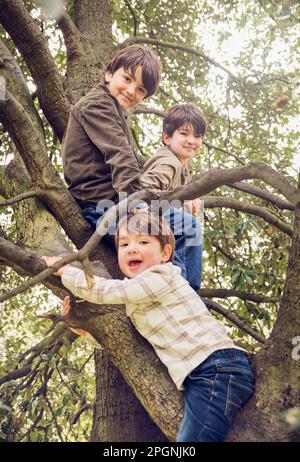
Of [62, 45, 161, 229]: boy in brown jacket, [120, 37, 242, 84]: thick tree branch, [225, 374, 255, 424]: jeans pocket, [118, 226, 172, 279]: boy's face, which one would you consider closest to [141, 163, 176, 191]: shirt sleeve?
[62, 45, 161, 229]: boy in brown jacket

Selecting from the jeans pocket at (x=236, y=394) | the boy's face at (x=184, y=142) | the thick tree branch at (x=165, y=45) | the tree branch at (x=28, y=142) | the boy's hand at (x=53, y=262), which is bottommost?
the jeans pocket at (x=236, y=394)

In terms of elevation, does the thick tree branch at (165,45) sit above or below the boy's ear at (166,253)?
above

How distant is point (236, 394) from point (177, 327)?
0.36 m

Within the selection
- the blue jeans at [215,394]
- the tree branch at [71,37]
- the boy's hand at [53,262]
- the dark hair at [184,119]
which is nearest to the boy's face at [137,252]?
the boy's hand at [53,262]

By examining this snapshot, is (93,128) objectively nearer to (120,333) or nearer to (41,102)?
(41,102)

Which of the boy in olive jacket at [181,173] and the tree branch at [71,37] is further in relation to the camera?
the tree branch at [71,37]

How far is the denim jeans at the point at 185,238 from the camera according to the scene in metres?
3.05

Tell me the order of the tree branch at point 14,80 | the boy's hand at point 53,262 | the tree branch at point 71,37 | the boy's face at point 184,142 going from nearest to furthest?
1. the boy's hand at point 53,262
2. the tree branch at point 14,80
3. the boy's face at point 184,142
4. the tree branch at point 71,37

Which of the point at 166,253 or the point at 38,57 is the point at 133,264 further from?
the point at 38,57

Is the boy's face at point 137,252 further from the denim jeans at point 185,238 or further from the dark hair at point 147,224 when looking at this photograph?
the denim jeans at point 185,238

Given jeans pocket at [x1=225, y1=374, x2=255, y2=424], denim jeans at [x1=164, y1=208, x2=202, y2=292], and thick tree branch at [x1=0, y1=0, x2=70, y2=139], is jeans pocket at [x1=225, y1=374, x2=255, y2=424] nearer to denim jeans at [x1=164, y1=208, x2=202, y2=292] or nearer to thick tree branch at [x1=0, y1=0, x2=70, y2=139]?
denim jeans at [x1=164, y1=208, x2=202, y2=292]

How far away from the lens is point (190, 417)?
7.43 feet

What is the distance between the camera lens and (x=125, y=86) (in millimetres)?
3279

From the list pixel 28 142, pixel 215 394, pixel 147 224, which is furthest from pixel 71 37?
pixel 215 394
